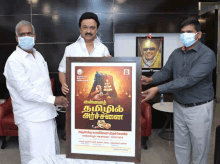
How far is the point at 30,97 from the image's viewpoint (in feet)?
5.75

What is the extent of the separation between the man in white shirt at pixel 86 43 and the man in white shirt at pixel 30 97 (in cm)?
27

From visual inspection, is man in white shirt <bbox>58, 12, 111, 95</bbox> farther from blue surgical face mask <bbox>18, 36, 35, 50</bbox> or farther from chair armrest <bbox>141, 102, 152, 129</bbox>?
chair armrest <bbox>141, 102, 152, 129</bbox>

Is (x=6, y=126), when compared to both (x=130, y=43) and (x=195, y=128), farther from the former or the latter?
(x=195, y=128)

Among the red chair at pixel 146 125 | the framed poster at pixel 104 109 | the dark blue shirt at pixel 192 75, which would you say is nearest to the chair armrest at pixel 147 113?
the red chair at pixel 146 125

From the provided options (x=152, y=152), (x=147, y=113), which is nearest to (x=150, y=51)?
(x=147, y=113)

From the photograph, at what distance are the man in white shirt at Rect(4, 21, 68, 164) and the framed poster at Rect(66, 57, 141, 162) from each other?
0.53 metres

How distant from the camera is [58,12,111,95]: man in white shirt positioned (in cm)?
207

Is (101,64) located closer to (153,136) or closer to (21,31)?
(21,31)

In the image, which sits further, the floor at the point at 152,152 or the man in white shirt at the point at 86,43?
the floor at the point at 152,152

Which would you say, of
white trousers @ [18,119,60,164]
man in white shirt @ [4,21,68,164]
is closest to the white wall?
man in white shirt @ [4,21,68,164]

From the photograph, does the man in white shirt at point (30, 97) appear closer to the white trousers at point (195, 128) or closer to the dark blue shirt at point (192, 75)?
the dark blue shirt at point (192, 75)

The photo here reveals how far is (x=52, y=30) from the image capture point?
420cm

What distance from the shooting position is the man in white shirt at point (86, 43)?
6.78 feet

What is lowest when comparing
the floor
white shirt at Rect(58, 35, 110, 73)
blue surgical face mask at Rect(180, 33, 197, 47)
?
the floor
